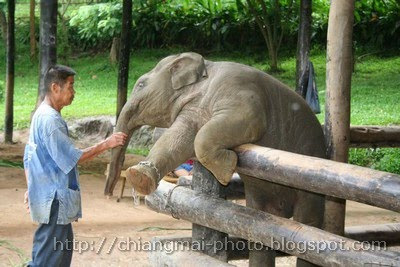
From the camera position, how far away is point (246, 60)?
58.6ft

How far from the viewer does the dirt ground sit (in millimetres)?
6559

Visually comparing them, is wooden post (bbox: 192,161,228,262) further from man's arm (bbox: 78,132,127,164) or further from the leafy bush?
the leafy bush

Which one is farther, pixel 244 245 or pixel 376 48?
pixel 376 48

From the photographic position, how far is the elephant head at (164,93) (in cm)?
518

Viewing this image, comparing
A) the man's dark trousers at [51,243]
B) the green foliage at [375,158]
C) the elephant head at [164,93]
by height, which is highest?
the elephant head at [164,93]

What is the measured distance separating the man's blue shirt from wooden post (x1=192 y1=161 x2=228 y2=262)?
0.82m

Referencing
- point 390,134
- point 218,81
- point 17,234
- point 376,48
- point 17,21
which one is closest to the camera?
point 218,81

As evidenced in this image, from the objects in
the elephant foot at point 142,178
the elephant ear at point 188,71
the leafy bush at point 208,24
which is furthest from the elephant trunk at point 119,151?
the leafy bush at point 208,24

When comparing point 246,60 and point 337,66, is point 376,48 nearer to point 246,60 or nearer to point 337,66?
point 246,60

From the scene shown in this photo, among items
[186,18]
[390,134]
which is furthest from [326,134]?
[186,18]

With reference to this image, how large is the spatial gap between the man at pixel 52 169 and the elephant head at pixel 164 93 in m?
0.39

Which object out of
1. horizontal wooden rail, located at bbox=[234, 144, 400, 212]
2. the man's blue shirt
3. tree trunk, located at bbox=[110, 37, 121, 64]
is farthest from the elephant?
tree trunk, located at bbox=[110, 37, 121, 64]

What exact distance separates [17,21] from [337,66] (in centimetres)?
1896

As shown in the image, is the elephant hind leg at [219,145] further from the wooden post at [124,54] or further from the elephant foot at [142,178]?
the wooden post at [124,54]
